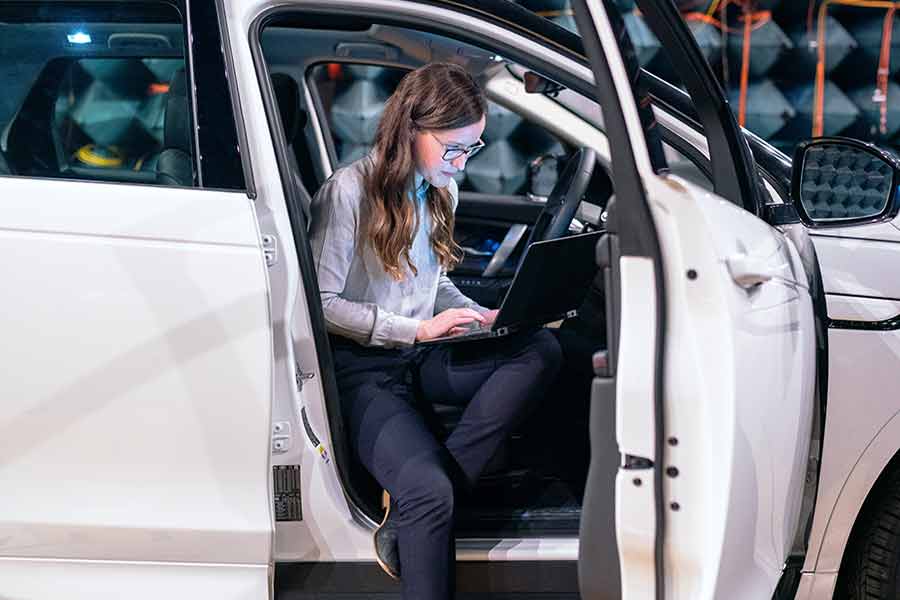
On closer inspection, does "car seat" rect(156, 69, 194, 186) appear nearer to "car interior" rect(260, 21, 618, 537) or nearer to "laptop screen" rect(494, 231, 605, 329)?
"car interior" rect(260, 21, 618, 537)

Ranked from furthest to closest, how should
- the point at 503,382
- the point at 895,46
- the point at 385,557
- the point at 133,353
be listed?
the point at 895,46 < the point at 503,382 < the point at 385,557 < the point at 133,353

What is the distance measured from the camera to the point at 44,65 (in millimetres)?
2127

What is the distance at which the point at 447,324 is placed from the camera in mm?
2123

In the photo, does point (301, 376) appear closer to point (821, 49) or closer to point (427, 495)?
point (427, 495)

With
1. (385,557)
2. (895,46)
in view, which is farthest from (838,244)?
(895,46)

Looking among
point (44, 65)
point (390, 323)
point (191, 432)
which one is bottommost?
point (191, 432)

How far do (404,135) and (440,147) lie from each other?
0.08m

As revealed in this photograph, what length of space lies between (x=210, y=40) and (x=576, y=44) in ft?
2.35

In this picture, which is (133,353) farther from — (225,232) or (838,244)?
(838,244)

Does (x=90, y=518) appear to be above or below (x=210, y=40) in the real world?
below

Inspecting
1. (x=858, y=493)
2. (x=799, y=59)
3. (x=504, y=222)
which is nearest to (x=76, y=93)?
(x=504, y=222)

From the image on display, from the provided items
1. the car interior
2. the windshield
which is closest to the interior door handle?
the car interior

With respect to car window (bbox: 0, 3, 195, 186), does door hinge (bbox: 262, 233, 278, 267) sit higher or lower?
lower

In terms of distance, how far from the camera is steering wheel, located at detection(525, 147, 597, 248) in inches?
102
